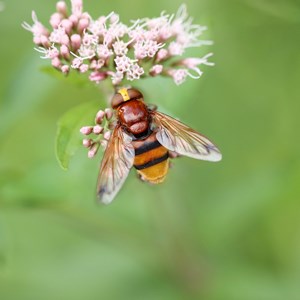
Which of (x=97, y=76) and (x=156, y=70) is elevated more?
(x=156, y=70)

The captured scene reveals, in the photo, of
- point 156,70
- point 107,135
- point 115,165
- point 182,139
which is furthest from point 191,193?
point 115,165

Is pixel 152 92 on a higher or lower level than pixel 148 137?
higher

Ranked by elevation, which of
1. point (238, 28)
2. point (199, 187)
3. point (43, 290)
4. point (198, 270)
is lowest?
point (43, 290)

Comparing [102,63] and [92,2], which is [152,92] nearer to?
[102,63]

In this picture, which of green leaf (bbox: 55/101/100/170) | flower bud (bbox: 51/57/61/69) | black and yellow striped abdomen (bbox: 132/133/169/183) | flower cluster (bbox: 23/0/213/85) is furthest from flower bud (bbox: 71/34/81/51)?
black and yellow striped abdomen (bbox: 132/133/169/183)

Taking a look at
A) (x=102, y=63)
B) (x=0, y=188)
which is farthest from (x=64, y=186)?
(x=102, y=63)

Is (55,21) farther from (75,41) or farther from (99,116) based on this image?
(99,116)
